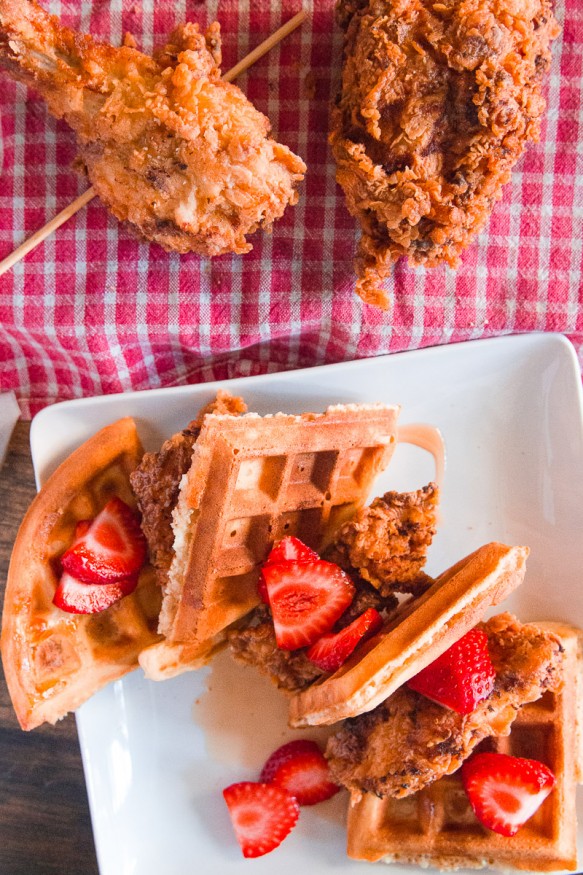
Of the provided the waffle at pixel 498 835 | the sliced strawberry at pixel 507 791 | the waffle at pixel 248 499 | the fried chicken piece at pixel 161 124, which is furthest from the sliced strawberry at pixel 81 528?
the sliced strawberry at pixel 507 791

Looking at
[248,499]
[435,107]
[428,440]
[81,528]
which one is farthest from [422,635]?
[435,107]

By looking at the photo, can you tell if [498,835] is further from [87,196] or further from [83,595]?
[87,196]

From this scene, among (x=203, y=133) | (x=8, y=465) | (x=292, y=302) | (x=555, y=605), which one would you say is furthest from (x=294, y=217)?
(x=555, y=605)

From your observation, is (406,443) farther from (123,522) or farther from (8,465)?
(8,465)

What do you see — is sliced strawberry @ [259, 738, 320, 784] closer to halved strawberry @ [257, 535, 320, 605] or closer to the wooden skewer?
halved strawberry @ [257, 535, 320, 605]

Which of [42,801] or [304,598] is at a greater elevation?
[304,598]
